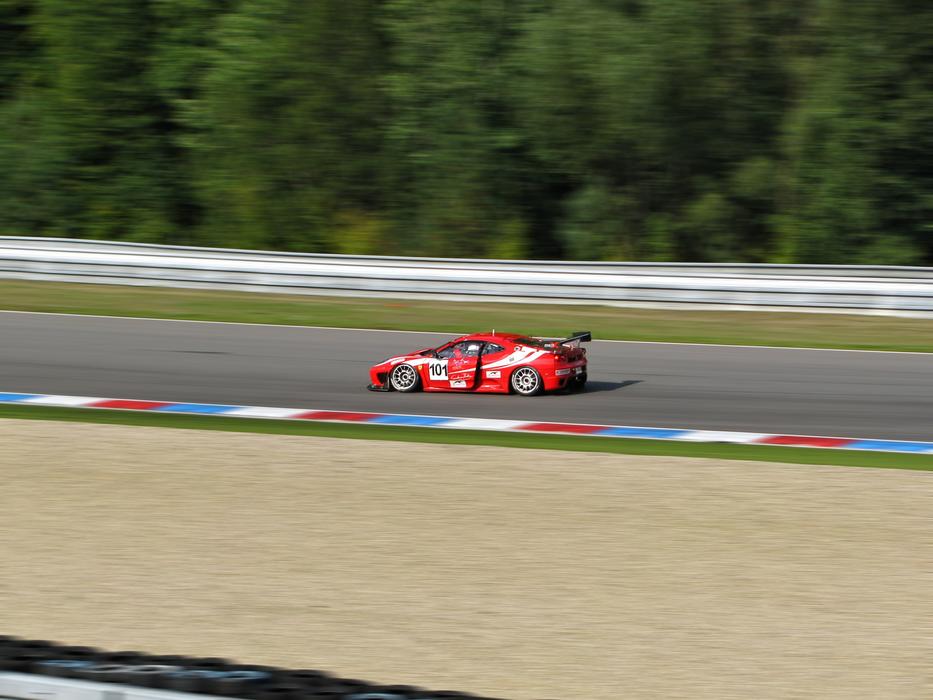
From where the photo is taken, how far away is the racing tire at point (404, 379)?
13992 mm

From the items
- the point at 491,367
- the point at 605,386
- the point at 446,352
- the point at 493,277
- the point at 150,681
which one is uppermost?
the point at 150,681

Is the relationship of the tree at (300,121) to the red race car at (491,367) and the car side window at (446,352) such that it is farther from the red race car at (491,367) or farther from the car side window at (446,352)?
the car side window at (446,352)

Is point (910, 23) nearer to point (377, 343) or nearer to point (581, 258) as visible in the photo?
point (581, 258)

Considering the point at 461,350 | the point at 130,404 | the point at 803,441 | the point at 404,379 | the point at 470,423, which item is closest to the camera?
the point at 803,441

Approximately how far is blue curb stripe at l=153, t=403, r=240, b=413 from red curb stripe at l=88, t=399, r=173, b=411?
131 mm

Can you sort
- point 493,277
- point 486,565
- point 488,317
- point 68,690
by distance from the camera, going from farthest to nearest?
point 493,277 → point 488,317 → point 486,565 → point 68,690

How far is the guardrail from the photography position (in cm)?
1947

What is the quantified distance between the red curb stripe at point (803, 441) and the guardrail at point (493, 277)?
26.5ft

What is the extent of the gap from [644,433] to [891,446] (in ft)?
7.60

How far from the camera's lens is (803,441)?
11.5 m

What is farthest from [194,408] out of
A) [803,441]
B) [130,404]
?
[803,441]

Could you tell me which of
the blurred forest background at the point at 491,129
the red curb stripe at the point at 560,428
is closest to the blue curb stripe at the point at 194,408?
the red curb stripe at the point at 560,428

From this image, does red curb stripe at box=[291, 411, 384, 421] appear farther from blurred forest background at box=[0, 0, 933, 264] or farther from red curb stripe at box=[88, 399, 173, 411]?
blurred forest background at box=[0, 0, 933, 264]

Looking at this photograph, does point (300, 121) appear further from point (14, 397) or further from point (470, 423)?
point (470, 423)
